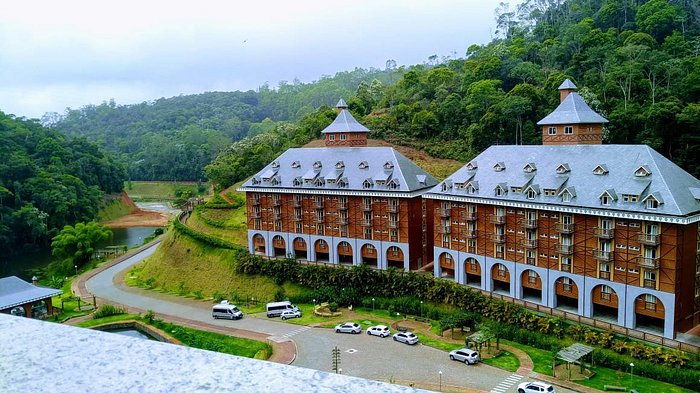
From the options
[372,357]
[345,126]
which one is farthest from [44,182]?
[372,357]

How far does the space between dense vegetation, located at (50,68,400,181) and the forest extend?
111ft

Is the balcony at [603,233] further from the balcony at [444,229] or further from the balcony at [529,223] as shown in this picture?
the balcony at [444,229]

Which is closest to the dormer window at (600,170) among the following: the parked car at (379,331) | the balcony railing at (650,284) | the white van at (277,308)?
the balcony railing at (650,284)

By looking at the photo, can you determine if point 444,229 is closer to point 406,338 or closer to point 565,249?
point 565,249

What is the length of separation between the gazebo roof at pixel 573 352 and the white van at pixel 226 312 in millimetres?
17576

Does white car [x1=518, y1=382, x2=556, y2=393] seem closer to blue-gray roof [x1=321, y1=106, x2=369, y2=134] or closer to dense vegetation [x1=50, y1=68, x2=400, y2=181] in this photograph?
blue-gray roof [x1=321, y1=106, x2=369, y2=134]

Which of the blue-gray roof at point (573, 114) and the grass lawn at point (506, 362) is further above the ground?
the blue-gray roof at point (573, 114)

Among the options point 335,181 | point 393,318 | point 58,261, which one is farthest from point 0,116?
point 393,318

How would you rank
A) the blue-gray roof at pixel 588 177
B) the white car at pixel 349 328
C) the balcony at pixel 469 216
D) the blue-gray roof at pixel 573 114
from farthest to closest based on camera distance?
the balcony at pixel 469 216
the blue-gray roof at pixel 573 114
the white car at pixel 349 328
the blue-gray roof at pixel 588 177

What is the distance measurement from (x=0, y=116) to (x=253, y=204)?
5834cm

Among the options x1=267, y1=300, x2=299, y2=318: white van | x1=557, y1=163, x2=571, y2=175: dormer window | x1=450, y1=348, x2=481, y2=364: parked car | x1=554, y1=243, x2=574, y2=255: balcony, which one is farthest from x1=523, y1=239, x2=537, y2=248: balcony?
x1=267, y1=300, x2=299, y2=318: white van

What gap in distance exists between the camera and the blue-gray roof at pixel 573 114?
29422 mm

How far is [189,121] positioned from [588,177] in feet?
361

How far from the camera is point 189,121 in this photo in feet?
412
